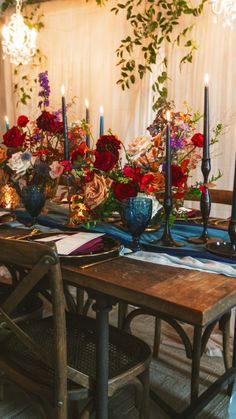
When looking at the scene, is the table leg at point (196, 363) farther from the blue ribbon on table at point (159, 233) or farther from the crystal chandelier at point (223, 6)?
the crystal chandelier at point (223, 6)

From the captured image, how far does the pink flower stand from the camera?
5.03 feet

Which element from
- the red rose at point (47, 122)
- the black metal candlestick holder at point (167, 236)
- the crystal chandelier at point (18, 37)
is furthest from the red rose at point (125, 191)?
the crystal chandelier at point (18, 37)

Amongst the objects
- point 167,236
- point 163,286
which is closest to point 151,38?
point 167,236

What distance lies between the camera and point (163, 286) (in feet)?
3.01

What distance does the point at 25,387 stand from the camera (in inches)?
41.2

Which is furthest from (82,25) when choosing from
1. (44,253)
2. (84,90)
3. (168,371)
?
(44,253)

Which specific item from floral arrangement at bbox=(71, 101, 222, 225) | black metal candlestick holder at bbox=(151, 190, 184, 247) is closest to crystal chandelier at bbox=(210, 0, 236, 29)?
floral arrangement at bbox=(71, 101, 222, 225)

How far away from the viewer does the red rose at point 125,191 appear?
131 cm

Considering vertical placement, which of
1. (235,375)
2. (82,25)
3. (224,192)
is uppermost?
(82,25)

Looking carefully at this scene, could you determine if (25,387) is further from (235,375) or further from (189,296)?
(235,375)

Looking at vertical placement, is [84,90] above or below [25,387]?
above

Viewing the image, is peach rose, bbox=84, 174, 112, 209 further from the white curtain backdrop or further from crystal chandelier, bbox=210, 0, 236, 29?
the white curtain backdrop

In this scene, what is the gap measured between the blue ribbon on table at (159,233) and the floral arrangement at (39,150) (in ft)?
0.54

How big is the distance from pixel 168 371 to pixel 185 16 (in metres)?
2.53
